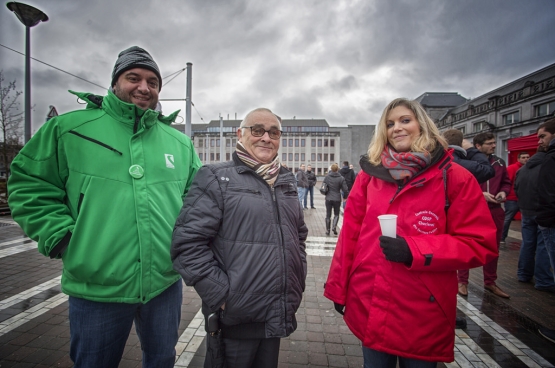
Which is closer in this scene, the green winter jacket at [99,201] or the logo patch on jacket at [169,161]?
the green winter jacket at [99,201]

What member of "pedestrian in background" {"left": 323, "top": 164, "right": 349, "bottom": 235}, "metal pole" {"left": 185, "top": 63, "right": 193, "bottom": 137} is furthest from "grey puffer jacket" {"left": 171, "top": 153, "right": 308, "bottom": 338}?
"metal pole" {"left": 185, "top": 63, "right": 193, "bottom": 137}

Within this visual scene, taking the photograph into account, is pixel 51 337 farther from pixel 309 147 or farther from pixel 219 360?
pixel 309 147

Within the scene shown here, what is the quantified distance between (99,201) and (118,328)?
818 millimetres

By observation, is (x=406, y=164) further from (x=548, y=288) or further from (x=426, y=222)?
(x=548, y=288)

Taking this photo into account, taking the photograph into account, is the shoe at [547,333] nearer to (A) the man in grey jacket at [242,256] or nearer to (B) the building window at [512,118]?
(A) the man in grey jacket at [242,256]

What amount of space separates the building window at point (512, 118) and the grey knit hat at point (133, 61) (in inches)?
1494

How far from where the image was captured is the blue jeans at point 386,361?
5.35ft

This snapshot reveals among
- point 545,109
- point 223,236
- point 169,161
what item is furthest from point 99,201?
point 545,109

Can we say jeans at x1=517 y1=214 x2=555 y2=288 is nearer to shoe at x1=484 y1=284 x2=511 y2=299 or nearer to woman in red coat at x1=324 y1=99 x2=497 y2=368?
shoe at x1=484 y1=284 x2=511 y2=299

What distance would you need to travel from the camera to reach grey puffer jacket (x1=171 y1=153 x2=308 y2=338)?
152cm

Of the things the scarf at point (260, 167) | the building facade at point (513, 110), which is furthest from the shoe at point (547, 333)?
the building facade at point (513, 110)

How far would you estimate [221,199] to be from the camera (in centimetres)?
165

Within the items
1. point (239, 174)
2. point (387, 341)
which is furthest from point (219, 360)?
point (239, 174)

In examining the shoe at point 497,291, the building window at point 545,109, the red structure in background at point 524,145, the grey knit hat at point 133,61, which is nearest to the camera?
the grey knit hat at point 133,61
